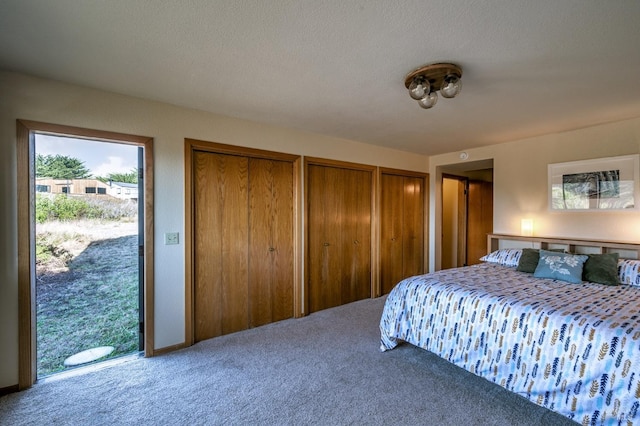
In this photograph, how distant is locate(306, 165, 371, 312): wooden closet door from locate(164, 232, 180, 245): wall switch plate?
1530mm

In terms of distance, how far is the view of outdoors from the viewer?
7.49ft

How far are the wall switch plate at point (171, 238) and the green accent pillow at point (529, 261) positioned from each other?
11.8ft

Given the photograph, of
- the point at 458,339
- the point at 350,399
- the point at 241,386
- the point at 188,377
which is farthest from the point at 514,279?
the point at 188,377

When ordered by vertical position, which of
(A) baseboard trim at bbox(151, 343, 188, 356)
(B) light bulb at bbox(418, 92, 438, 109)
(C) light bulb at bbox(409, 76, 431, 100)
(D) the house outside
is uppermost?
(C) light bulb at bbox(409, 76, 431, 100)

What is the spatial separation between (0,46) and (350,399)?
3196 millimetres

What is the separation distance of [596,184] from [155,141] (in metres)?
4.72

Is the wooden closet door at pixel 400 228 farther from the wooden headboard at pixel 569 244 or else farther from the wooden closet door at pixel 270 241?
the wooden closet door at pixel 270 241

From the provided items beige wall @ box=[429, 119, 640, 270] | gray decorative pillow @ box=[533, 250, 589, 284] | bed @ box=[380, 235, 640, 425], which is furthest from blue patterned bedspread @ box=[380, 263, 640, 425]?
beige wall @ box=[429, 119, 640, 270]

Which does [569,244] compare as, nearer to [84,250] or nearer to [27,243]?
[84,250]

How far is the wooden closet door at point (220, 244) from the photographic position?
114 inches

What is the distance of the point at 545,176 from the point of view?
365cm

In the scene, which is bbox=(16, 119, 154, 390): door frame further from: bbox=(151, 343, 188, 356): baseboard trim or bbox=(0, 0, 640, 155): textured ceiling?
bbox=(151, 343, 188, 356): baseboard trim

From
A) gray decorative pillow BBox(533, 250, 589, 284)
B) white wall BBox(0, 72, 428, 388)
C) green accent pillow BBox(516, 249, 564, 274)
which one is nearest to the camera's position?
white wall BBox(0, 72, 428, 388)

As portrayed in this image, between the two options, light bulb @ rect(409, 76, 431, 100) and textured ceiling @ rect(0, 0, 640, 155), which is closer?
textured ceiling @ rect(0, 0, 640, 155)
